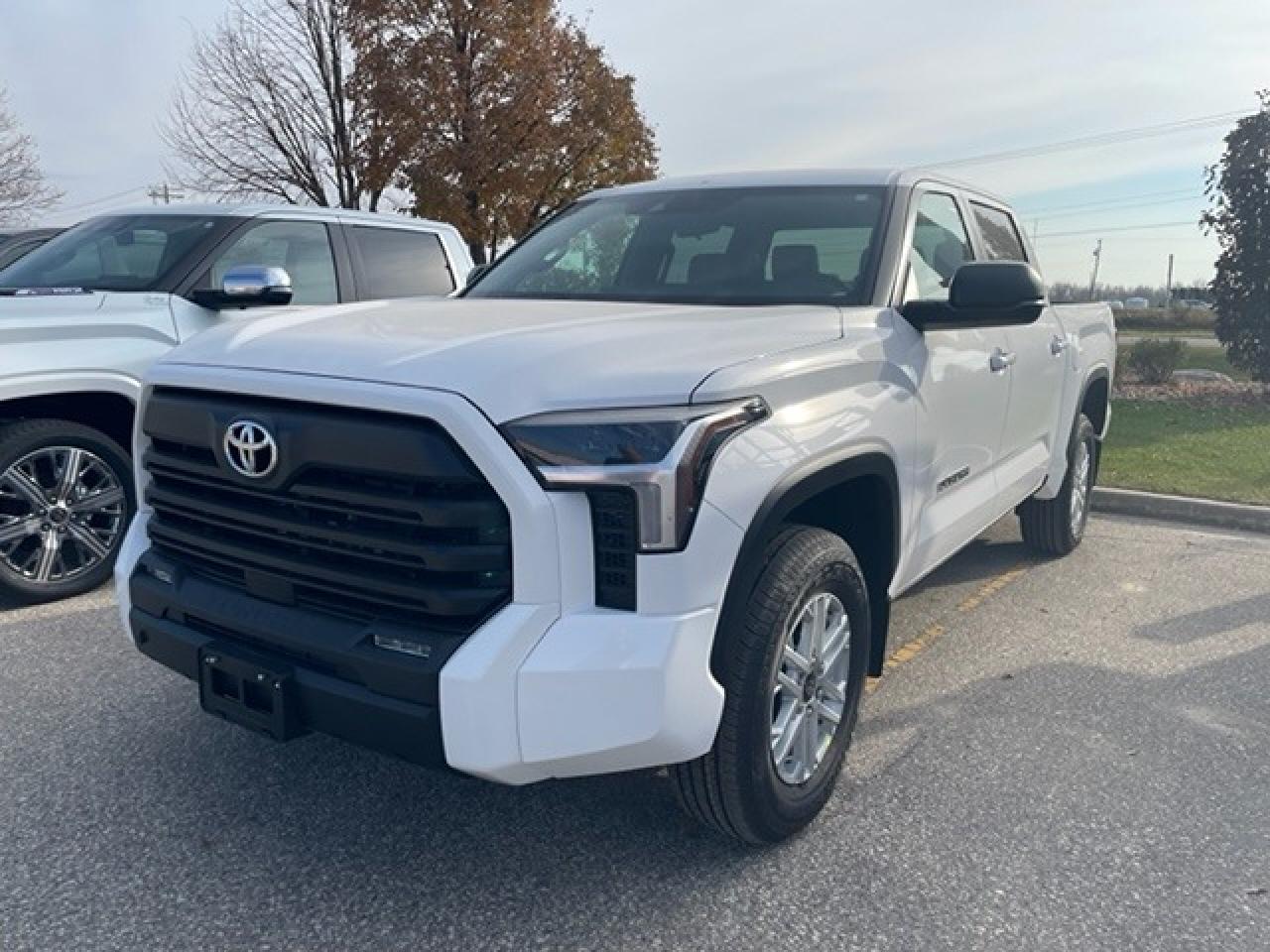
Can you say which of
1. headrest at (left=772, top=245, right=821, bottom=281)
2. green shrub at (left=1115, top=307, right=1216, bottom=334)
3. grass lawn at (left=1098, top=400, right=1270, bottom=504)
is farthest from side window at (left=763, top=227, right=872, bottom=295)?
green shrub at (left=1115, top=307, right=1216, bottom=334)

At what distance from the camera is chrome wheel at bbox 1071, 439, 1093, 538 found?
18.2 feet

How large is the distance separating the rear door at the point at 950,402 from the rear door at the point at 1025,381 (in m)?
0.15

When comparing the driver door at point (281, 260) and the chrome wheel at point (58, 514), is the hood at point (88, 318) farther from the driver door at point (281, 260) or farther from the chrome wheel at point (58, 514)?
the chrome wheel at point (58, 514)

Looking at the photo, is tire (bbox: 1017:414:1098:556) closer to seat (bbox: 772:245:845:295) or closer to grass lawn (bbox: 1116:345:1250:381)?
seat (bbox: 772:245:845:295)

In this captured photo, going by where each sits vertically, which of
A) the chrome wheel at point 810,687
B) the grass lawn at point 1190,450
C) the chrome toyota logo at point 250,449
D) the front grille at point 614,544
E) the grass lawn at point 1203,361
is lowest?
the grass lawn at point 1203,361

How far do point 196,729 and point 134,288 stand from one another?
106 inches

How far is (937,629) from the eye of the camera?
179 inches

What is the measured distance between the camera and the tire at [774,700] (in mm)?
2393

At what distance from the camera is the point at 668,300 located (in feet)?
11.1

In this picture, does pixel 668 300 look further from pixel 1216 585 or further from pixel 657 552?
pixel 1216 585

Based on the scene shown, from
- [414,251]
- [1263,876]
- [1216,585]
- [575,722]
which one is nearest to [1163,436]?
[1216,585]

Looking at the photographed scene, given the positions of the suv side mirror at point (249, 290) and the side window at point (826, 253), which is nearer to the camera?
the side window at point (826, 253)

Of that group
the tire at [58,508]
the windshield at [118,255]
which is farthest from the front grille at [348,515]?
the windshield at [118,255]

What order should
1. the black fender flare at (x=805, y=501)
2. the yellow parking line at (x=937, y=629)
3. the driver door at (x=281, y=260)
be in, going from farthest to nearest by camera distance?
the driver door at (x=281, y=260) < the yellow parking line at (x=937, y=629) < the black fender flare at (x=805, y=501)
